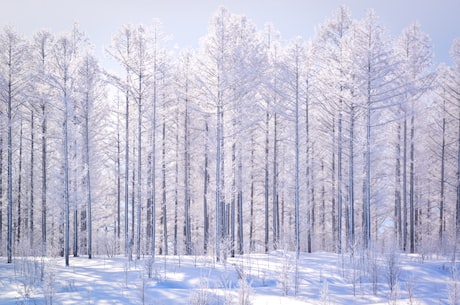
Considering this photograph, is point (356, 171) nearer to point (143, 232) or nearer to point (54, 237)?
point (143, 232)

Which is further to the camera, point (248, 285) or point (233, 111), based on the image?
point (233, 111)

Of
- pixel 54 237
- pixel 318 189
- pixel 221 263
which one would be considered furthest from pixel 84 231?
pixel 318 189

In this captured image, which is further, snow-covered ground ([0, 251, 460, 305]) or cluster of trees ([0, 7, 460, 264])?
cluster of trees ([0, 7, 460, 264])

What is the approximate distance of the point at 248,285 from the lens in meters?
6.60

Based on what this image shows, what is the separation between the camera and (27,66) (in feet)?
55.7

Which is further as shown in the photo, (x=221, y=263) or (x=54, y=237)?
(x=54, y=237)

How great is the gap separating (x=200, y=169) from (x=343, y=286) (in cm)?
1310

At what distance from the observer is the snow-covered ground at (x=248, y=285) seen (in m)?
6.49

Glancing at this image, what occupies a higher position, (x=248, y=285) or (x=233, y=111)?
(x=233, y=111)

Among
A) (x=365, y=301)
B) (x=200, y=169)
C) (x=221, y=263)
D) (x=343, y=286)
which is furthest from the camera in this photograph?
(x=200, y=169)

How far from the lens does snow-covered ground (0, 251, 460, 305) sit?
6492 millimetres

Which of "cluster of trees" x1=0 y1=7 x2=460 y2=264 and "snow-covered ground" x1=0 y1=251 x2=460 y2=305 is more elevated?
"cluster of trees" x1=0 y1=7 x2=460 y2=264

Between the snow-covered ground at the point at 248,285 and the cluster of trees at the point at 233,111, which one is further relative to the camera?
the cluster of trees at the point at 233,111

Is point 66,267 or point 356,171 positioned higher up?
point 356,171
